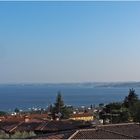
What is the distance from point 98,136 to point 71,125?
31.8ft

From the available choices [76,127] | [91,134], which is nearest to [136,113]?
[76,127]

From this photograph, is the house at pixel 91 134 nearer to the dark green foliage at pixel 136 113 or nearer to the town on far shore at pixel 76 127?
the town on far shore at pixel 76 127

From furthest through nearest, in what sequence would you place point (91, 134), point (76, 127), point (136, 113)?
point (136, 113)
point (76, 127)
point (91, 134)

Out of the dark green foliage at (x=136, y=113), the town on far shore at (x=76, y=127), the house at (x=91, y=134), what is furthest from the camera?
the dark green foliage at (x=136, y=113)

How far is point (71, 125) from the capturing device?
94.0ft

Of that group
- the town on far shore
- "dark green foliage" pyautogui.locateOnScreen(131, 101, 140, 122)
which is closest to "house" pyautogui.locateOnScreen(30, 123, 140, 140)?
the town on far shore

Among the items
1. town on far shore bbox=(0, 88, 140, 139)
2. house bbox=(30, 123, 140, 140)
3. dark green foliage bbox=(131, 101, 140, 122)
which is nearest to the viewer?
house bbox=(30, 123, 140, 140)

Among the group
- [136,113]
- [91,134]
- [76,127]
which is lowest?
[76,127]

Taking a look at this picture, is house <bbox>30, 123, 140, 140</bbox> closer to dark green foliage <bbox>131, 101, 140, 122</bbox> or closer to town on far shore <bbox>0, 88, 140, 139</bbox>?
town on far shore <bbox>0, 88, 140, 139</bbox>

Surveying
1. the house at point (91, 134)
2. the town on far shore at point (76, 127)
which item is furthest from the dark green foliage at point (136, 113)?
the house at point (91, 134)

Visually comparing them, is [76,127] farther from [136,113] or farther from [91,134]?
[136,113]

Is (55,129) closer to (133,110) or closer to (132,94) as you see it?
(133,110)

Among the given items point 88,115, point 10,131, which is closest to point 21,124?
point 10,131

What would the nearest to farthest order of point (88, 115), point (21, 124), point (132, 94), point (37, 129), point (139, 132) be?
point (139, 132), point (37, 129), point (21, 124), point (132, 94), point (88, 115)
